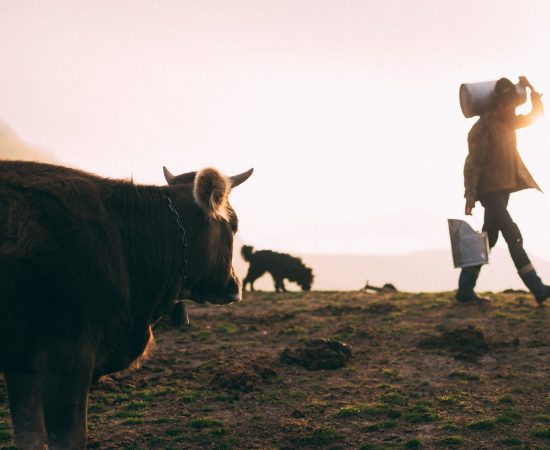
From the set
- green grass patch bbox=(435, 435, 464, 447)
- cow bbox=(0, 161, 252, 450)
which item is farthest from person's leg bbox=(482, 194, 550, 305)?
cow bbox=(0, 161, 252, 450)

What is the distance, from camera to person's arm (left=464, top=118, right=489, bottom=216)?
11.7m

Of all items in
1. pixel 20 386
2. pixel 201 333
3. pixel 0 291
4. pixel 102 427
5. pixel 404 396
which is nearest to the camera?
pixel 0 291

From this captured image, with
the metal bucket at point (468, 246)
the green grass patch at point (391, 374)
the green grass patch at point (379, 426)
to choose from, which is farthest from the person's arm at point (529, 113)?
the green grass patch at point (379, 426)

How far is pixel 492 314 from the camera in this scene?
36.7 feet

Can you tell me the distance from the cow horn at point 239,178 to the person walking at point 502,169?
22.5 feet

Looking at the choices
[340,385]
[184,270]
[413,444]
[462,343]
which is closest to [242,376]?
[340,385]

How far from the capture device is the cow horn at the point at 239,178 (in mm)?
5716

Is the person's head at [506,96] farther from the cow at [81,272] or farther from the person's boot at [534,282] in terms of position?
the cow at [81,272]

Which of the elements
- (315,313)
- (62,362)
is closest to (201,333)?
(315,313)

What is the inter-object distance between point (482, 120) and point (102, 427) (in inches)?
325

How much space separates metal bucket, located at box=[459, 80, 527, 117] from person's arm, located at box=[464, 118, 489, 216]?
23 centimetres

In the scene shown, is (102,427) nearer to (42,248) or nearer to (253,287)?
(42,248)

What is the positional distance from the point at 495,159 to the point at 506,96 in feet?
3.62

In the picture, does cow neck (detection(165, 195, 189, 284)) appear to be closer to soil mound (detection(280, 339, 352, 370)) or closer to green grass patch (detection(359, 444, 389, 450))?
green grass patch (detection(359, 444, 389, 450))
